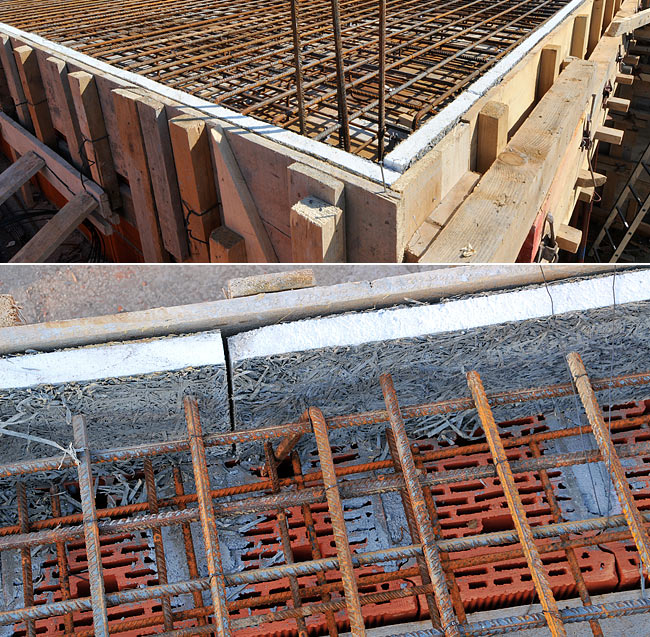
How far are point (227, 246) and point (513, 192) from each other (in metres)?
2.35

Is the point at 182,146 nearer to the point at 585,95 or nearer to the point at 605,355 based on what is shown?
the point at 605,355

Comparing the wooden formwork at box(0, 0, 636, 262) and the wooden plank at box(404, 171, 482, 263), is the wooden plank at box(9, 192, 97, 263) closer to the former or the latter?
the wooden formwork at box(0, 0, 636, 262)

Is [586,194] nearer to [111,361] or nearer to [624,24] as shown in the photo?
[624,24]

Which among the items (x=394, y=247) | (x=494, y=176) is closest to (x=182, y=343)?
(x=394, y=247)

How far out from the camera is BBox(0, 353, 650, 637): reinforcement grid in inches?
96.3

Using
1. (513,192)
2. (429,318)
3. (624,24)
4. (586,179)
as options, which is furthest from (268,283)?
(624,24)

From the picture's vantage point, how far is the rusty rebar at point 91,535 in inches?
90.2

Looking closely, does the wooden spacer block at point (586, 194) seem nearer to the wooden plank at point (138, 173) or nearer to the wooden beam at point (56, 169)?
the wooden plank at point (138, 173)

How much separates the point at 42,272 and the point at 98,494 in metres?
1.86

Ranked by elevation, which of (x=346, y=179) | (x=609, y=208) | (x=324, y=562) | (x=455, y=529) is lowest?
(x=609, y=208)

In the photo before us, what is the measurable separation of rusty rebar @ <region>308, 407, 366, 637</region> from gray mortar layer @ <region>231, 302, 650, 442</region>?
0.98 feet

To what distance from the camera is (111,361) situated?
2.65 m

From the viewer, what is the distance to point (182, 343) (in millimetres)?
2701

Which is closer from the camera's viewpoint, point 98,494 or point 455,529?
point 455,529
